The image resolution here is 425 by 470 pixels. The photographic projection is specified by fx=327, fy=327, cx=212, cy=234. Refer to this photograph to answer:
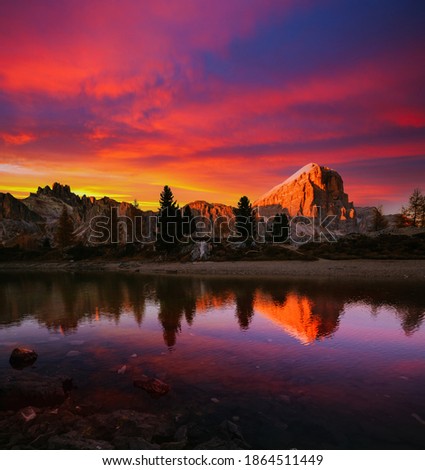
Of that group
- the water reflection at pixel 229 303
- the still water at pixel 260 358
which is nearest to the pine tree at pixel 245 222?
the water reflection at pixel 229 303

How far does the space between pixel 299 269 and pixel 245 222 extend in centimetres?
3307

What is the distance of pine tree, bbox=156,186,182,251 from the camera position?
79.8 meters

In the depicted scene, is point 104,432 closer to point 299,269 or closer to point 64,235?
point 299,269

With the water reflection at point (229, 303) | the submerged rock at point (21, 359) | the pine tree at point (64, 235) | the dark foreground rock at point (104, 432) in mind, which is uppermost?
the pine tree at point (64, 235)

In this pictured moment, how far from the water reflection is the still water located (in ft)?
0.52

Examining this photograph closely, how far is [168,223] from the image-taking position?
8100cm

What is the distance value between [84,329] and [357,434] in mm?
17995

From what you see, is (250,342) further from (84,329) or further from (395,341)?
(84,329)

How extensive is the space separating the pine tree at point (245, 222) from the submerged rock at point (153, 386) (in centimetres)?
6740

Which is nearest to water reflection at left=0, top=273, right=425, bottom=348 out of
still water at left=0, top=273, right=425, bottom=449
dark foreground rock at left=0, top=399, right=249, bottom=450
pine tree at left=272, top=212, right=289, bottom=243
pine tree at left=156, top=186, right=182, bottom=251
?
still water at left=0, top=273, right=425, bottom=449

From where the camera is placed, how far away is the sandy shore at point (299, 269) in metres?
45.7

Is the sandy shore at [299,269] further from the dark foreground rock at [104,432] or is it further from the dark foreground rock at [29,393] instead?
the dark foreground rock at [29,393]

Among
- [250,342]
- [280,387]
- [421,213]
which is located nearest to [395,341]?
[250,342]

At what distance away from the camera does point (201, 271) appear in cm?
5847
